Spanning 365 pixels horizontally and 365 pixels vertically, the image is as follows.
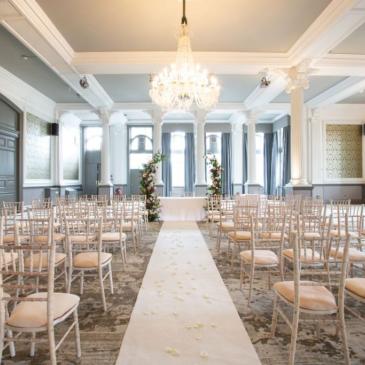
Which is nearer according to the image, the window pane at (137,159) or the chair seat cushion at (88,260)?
the chair seat cushion at (88,260)

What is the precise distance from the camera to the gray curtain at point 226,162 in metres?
15.3

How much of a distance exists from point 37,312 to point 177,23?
5260 mm

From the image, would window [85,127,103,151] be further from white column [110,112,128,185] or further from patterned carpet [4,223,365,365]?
patterned carpet [4,223,365,365]

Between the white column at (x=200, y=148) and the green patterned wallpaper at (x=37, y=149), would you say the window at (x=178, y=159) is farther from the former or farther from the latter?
the green patterned wallpaper at (x=37, y=149)

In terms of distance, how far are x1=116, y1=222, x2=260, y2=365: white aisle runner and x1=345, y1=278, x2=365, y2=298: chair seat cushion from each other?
904 millimetres

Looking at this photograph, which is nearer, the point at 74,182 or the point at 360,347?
the point at 360,347

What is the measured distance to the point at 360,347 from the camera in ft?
7.82

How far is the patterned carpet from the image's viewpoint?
2.26m

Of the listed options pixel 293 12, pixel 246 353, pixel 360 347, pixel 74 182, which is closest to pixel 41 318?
pixel 246 353

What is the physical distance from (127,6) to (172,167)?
10429 mm

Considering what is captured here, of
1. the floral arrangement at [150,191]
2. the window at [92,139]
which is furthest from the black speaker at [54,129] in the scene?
the floral arrangement at [150,191]

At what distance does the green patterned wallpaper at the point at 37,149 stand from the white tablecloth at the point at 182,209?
14.2 feet

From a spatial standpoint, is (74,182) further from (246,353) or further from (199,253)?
(246,353)

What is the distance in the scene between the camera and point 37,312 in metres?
2.00
